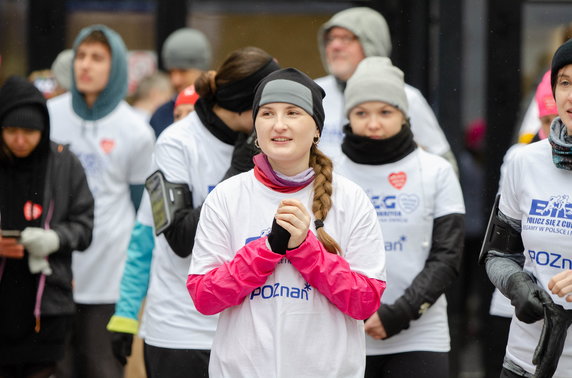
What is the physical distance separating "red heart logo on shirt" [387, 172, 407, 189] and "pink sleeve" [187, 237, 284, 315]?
57.2 inches

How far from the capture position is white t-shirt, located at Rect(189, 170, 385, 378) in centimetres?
426

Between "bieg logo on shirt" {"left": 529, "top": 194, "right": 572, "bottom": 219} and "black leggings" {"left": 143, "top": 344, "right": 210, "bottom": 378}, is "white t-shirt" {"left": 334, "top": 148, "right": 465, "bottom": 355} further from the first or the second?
"bieg logo on shirt" {"left": 529, "top": 194, "right": 572, "bottom": 219}

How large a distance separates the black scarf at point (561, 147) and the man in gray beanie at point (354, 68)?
2.11 m

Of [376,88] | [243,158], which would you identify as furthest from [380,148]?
[243,158]

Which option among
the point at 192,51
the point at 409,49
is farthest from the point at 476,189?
the point at 192,51

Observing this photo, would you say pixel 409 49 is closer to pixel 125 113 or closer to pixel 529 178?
pixel 125 113

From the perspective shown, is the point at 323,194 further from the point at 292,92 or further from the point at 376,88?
the point at 376,88

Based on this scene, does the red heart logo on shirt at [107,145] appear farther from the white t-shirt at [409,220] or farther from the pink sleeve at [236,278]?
the pink sleeve at [236,278]

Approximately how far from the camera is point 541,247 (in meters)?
4.46

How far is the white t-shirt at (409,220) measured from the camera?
18.1 feet

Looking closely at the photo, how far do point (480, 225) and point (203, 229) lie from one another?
6.17 metres

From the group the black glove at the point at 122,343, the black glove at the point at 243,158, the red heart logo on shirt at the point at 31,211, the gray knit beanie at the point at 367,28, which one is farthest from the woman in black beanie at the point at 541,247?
the red heart logo on shirt at the point at 31,211

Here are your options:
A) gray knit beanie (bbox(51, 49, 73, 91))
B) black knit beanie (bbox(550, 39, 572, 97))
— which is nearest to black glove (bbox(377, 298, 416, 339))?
black knit beanie (bbox(550, 39, 572, 97))

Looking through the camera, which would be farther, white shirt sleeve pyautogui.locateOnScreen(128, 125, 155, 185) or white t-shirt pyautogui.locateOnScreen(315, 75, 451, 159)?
white shirt sleeve pyautogui.locateOnScreen(128, 125, 155, 185)
